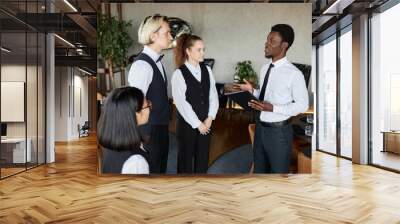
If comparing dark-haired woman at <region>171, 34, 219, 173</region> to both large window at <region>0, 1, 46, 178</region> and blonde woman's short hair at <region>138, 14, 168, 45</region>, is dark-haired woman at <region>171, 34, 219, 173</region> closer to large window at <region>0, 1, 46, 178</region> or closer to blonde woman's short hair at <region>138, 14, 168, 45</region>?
blonde woman's short hair at <region>138, 14, 168, 45</region>

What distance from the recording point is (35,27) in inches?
309

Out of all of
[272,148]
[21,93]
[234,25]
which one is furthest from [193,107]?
[21,93]

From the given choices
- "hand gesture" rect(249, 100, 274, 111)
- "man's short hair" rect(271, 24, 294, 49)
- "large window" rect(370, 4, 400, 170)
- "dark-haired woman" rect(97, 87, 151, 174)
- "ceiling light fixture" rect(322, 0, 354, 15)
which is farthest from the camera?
"large window" rect(370, 4, 400, 170)

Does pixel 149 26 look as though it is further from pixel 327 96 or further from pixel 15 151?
pixel 327 96

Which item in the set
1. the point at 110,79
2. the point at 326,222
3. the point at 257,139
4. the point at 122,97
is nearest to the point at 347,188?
the point at 257,139

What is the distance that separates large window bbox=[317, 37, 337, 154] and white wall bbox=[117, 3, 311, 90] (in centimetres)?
376

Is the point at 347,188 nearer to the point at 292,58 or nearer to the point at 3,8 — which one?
the point at 292,58

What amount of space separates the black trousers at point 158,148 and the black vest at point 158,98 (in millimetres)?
103

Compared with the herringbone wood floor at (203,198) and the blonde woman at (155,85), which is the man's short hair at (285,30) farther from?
the herringbone wood floor at (203,198)

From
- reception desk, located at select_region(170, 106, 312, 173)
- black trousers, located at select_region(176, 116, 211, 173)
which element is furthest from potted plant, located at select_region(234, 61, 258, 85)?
black trousers, located at select_region(176, 116, 211, 173)

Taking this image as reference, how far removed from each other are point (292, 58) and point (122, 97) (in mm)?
2952

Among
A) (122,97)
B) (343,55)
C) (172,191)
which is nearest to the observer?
(122,97)

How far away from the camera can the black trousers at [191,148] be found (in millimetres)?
6371

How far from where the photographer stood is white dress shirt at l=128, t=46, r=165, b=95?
6254 millimetres
